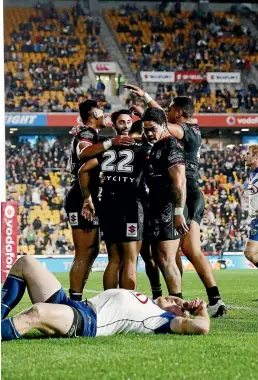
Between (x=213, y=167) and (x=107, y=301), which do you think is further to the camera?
(x=213, y=167)

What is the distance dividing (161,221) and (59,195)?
866 inches

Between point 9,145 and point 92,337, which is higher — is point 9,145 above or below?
above

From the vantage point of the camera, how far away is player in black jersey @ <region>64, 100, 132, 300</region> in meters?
8.43

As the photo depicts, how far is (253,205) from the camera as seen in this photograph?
10398 mm

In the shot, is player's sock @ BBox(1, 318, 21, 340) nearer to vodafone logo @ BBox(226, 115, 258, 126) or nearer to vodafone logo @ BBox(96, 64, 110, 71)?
vodafone logo @ BBox(226, 115, 258, 126)

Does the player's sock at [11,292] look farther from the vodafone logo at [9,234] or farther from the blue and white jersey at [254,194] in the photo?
the blue and white jersey at [254,194]

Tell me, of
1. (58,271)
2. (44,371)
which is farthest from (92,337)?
(58,271)

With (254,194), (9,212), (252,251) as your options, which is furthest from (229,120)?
(9,212)

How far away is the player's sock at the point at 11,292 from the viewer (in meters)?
5.72

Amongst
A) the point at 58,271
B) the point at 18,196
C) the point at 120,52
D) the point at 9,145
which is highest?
Answer: the point at 120,52

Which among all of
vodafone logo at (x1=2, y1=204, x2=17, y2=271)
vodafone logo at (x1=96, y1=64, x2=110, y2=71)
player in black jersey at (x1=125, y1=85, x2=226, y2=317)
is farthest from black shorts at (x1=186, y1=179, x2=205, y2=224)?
vodafone logo at (x1=96, y1=64, x2=110, y2=71)

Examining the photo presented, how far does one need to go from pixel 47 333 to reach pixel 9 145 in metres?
27.1

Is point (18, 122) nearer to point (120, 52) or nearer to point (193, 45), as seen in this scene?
point (120, 52)

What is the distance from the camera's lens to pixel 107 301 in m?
5.86
